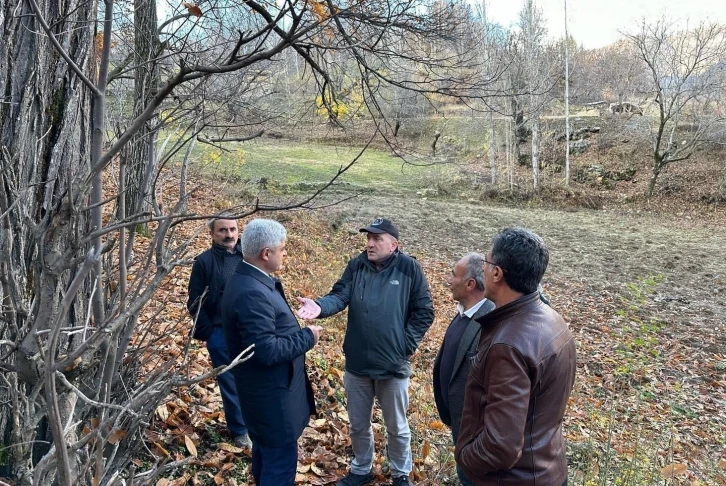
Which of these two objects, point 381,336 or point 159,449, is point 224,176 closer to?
point 159,449

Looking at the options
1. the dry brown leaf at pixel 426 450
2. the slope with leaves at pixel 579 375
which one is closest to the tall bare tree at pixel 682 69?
the slope with leaves at pixel 579 375

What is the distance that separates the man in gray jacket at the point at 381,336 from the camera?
338 cm

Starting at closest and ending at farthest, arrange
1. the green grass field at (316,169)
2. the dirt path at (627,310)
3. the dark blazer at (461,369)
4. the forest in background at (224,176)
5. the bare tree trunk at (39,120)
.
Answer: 1. the forest in background at (224,176)
2. the bare tree trunk at (39,120)
3. the dark blazer at (461,369)
4. the dirt path at (627,310)
5. the green grass field at (316,169)

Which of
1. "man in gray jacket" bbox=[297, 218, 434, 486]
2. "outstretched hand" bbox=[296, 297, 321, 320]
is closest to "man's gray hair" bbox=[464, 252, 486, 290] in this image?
"man in gray jacket" bbox=[297, 218, 434, 486]

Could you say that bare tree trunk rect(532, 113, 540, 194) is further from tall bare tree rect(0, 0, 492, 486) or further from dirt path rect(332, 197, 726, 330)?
tall bare tree rect(0, 0, 492, 486)

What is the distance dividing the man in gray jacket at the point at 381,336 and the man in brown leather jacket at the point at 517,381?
121 cm

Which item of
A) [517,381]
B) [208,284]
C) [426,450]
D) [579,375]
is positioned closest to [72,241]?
[517,381]

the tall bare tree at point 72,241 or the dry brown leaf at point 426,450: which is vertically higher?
the tall bare tree at point 72,241

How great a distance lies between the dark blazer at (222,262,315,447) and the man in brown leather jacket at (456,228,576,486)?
3.40 ft

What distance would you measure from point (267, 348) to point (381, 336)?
937 millimetres

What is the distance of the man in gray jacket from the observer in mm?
3377

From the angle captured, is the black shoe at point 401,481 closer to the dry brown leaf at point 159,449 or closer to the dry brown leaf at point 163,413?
the dry brown leaf at point 159,449

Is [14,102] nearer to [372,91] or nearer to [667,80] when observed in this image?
[372,91]

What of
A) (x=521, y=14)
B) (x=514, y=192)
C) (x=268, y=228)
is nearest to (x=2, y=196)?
(x=268, y=228)
